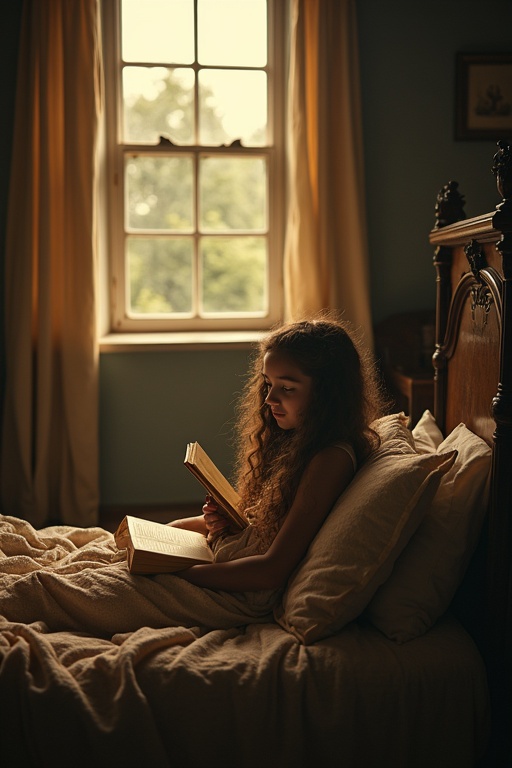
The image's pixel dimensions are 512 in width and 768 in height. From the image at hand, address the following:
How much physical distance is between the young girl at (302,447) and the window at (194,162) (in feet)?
6.37

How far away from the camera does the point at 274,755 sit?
132cm

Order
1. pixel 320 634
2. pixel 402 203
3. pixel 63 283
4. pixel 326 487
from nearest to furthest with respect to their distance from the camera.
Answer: pixel 320 634 < pixel 326 487 < pixel 63 283 < pixel 402 203

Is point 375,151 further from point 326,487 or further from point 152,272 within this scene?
point 326,487

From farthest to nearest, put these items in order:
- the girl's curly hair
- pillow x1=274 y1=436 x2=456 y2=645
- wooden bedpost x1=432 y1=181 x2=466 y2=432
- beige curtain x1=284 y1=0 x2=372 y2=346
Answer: beige curtain x1=284 y1=0 x2=372 y2=346, wooden bedpost x1=432 y1=181 x2=466 y2=432, the girl's curly hair, pillow x1=274 y1=436 x2=456 y2=645

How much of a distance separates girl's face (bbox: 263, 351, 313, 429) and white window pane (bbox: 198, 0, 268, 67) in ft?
7.66

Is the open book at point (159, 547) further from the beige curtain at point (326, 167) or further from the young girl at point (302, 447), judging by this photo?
the beige curtain at point (326, 167)

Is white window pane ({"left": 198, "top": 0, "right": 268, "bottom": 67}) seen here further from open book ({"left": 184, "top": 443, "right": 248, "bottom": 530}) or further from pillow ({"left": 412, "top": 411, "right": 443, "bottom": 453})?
open book ({"left": 184, "top": 443, "right": 248, "bottom": 530})

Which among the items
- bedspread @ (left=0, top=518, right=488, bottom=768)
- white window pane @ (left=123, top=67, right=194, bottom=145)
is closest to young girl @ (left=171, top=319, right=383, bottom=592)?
bedspread @ (left=0, top=518, right=488, bottom=768)

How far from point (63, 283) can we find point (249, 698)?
2376mm

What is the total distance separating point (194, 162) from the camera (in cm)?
359

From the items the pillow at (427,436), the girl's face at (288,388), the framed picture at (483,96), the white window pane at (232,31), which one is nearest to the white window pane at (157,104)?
the white window pane at (232,31)

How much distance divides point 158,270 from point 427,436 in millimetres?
1987

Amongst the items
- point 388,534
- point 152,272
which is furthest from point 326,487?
point 152,272

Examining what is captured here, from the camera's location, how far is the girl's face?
1682 millimetres
